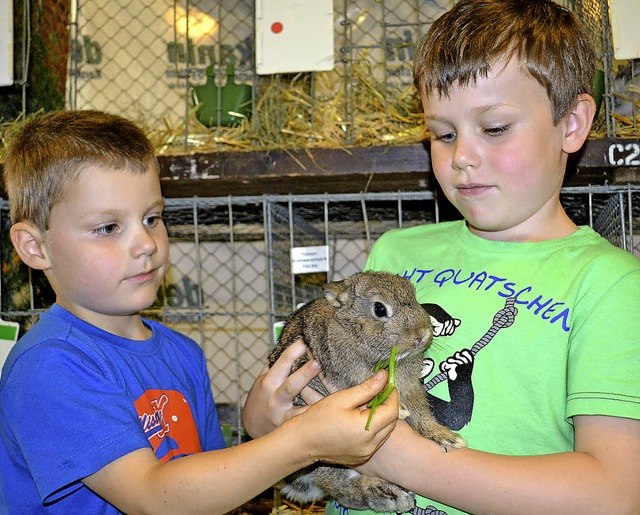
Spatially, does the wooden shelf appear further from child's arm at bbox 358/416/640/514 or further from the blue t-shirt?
child's arm at bbox 358/416/640/514

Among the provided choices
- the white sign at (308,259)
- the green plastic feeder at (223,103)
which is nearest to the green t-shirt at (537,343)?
the white sign at (308,259)

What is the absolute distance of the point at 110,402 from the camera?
1.56 metres

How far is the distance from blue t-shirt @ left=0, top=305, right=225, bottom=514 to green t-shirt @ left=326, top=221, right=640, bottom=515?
677mm

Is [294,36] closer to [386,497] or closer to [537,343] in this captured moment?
[537,343]

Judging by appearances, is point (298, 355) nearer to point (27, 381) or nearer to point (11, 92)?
point (27, 381)

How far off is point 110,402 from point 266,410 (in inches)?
14.5

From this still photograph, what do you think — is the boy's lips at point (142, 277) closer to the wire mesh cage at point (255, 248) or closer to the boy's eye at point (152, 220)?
the boy's eye at point (152, 220)

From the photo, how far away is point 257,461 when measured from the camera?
141 centimetres

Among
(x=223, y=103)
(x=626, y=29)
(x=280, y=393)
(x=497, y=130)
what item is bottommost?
(x=280, y=393)

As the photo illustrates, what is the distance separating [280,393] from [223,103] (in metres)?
1.73

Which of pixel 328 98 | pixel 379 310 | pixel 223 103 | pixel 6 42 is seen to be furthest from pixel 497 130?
pixel 6 42

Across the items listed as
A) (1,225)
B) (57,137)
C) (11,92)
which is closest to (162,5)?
(11,92)

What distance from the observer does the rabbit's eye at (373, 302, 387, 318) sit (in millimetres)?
1732

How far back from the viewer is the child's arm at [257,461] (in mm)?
1365
